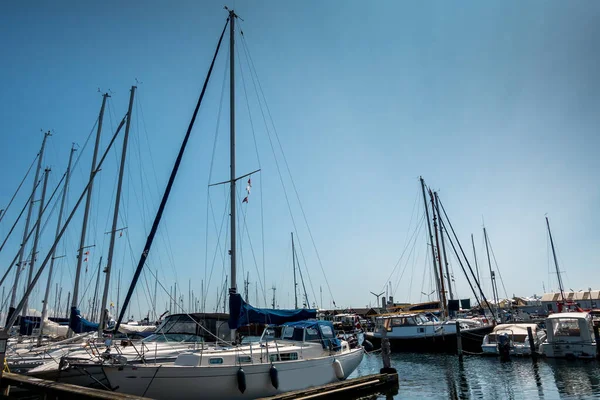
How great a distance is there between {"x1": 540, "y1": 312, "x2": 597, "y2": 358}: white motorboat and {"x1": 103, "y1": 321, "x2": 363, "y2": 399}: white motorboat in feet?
59.5

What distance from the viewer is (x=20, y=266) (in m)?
28.0

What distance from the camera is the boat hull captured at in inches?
1315

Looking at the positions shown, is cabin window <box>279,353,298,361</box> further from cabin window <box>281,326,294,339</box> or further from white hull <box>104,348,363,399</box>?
cabin window <box>281,326,294,339</box>

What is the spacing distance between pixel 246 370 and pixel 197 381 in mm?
1688

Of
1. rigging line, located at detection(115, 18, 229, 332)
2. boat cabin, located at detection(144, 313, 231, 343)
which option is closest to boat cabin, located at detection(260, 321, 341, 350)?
boat cabin, located at detection(144, 313, 231, 343)

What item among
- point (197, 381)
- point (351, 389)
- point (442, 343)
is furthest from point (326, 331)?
point (442, 343)

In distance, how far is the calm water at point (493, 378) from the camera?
1741cm

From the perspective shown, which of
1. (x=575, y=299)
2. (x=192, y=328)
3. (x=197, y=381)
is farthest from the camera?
(x=575, y=299)

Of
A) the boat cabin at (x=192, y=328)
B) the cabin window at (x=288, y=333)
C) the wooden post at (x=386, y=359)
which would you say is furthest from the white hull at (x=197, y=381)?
the wooden post at (x=386, y=359)

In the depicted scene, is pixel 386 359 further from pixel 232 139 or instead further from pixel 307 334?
pixel 232 139

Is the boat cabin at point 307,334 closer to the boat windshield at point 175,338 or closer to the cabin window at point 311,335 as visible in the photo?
the cabin window at point 311,335

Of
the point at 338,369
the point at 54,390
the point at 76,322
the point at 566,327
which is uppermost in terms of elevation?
the point at 76,322

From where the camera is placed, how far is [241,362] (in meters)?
13.5

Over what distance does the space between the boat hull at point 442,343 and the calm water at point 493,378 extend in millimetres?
3625
